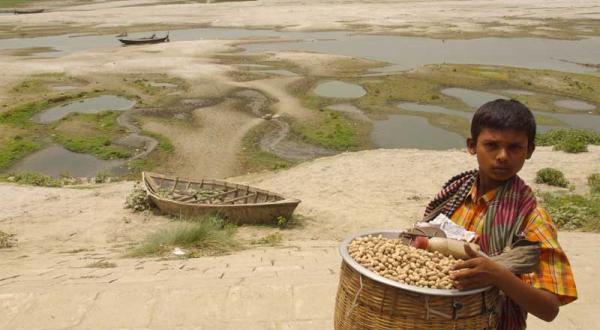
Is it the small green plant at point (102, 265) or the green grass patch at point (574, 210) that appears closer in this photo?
the small green plant at point (102, 265)

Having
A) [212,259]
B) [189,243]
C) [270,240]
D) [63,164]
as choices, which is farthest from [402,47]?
[212,259]

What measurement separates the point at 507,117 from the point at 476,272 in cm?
77

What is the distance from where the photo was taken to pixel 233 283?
4938mm

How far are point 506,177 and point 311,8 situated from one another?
61444 millimetres

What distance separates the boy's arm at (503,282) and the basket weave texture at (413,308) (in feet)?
0.34

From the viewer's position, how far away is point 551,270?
7.07ft

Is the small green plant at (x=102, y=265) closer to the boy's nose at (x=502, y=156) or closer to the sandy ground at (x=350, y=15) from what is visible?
the boy's nose at (x=502, y=156)

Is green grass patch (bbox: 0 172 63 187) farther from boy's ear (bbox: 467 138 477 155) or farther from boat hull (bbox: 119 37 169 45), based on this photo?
boat hull (bbox: 119 37 169 45)

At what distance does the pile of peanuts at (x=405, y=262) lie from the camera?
218cm

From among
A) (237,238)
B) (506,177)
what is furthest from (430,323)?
(237,238)

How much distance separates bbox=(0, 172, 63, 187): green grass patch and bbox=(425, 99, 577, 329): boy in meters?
14.3

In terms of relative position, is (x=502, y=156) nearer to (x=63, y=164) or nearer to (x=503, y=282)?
(x=503, y=282)

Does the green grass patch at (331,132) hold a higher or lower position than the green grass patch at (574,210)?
lower

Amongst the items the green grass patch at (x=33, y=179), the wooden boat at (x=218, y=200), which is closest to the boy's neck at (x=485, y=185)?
the wooden boat at (x=218, y=200)
